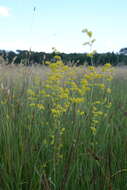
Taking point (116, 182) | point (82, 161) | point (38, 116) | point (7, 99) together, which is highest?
point (7, 99)

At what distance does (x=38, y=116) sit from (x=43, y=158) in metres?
0.50

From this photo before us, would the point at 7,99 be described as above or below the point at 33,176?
above

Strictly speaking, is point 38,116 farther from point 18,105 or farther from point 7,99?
point 7,99

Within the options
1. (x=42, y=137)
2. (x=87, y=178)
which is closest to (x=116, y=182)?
(x=87, y=178)

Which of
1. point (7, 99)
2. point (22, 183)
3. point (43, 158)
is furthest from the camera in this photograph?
point (7, 99)

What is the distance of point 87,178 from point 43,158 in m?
0.32

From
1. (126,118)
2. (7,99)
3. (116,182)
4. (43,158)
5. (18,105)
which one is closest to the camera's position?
(116,182)

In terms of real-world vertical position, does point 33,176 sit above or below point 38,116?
below

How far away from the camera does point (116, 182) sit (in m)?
1.38

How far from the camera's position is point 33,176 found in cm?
127

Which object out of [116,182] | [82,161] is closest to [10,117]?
[82,161]

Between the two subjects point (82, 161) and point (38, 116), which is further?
point (38, 116)

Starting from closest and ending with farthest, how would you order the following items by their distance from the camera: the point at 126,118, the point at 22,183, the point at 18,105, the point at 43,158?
the point at 22,183 → the point at 43,158 → the point at 18,105 → the point at 126,118

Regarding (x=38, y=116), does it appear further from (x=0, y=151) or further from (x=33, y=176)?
(x=33, y=176)
